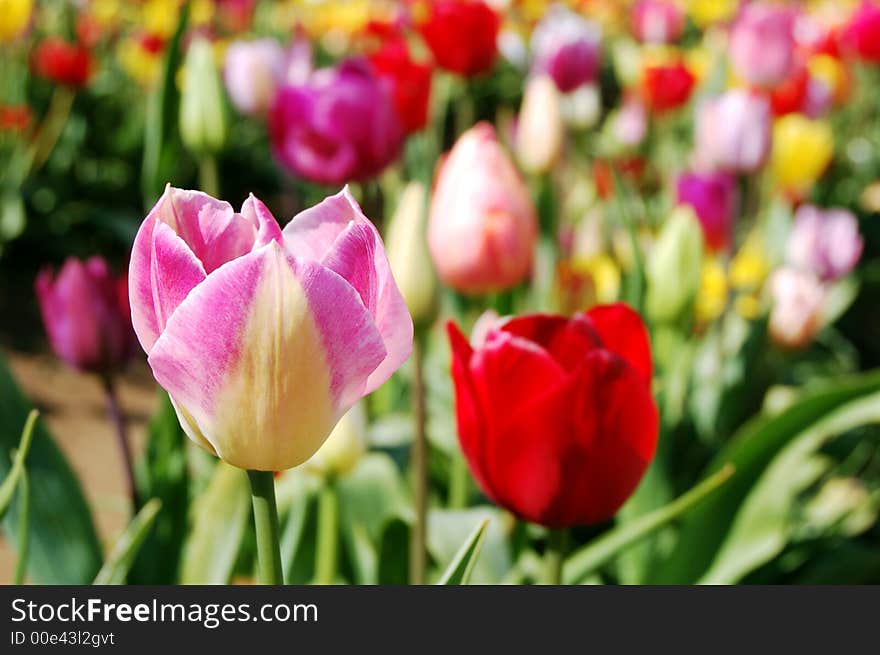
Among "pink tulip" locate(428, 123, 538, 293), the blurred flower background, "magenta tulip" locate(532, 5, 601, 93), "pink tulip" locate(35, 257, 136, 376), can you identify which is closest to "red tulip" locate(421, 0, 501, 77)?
the blurred flower background

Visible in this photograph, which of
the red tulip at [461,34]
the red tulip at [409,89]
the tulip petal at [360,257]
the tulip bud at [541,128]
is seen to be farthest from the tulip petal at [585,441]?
the red tulip at [461,34]

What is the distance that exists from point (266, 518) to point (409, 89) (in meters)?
1.22

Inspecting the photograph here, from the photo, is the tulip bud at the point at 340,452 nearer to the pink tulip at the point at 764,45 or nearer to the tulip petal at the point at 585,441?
the tulip petal at the point at 585,441

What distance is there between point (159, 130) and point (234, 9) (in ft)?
8.29

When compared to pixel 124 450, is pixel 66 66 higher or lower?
higher

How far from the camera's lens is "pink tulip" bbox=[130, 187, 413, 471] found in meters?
0.35

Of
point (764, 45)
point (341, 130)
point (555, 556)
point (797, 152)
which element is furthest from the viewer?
point (797, 152)

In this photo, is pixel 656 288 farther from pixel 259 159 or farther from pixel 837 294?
pixel 259 159

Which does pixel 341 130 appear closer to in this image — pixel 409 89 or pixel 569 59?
pixel 409 89

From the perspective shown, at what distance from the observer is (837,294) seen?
1.88m

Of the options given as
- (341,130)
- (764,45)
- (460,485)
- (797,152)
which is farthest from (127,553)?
(797,152)

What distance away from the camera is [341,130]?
3.77 ft

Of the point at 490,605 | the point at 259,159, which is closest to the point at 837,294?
the point at 490,605

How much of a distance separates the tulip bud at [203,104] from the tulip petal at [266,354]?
0.72 meters
